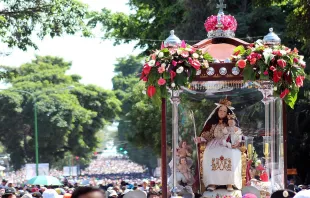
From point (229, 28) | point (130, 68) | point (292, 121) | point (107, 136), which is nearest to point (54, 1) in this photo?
point (229, 28)

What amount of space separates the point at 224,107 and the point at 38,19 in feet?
27.5

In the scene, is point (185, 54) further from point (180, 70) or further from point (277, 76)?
point (277, 76)

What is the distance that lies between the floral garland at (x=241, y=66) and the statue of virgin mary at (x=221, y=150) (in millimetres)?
1117

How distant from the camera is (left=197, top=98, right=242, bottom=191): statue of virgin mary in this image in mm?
14930

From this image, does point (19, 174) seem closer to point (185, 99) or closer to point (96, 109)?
point (96, 109)

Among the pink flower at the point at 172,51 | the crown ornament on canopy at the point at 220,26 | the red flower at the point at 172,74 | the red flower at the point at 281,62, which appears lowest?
the red flower at the point at 172,74

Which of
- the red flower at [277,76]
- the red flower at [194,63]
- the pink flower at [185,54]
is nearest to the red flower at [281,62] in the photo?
the red flower at [277,76]

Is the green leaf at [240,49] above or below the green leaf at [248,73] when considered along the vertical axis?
above

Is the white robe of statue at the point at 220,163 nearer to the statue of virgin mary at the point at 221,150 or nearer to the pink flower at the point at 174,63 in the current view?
the statue of virgin mary at the point at 221,150

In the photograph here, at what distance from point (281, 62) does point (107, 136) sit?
151574mm

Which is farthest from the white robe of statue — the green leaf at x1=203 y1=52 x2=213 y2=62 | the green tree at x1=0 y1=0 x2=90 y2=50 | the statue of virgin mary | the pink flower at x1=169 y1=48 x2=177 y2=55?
the green tree at x1=0 y1=0 x2=90 y2=50

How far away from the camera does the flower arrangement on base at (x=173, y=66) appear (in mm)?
14203

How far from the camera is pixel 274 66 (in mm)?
14141

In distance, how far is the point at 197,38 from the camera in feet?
107
